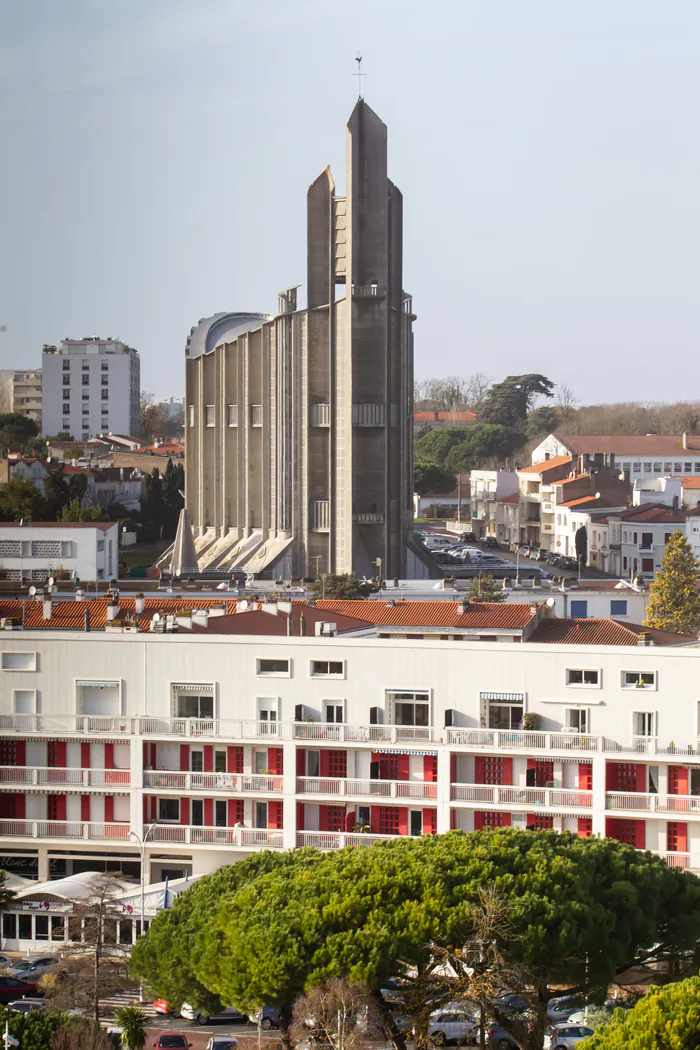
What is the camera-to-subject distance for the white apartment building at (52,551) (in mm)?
48625

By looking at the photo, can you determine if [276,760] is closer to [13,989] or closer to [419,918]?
[13,989]

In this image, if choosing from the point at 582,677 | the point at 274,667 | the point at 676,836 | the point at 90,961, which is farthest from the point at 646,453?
the point at 90,961

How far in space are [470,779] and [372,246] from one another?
1482 inches

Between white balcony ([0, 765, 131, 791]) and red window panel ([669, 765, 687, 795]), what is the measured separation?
696cm

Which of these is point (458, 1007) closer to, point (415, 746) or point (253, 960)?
point (253, 960)

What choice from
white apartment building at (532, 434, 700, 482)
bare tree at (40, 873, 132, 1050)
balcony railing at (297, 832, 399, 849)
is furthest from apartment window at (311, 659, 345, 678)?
white apartment building at (532, 434, 700, 482)

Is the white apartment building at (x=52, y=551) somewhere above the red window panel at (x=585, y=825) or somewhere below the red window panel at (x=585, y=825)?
above

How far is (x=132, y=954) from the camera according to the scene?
1791 centimetres

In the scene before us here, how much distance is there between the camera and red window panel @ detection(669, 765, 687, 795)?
69.8 feet

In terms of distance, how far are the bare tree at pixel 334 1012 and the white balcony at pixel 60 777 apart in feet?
24.0

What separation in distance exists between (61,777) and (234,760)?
2.38 m

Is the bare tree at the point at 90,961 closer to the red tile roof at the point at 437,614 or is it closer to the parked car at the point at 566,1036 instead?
the parked car at the point at 566,1036

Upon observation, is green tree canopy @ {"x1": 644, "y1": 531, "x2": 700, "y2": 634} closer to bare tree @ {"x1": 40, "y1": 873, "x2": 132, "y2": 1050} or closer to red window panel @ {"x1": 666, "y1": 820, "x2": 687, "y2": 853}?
red window panel @ {"x1": 666, "y1": 820, "x2": 687, "y2": 853}

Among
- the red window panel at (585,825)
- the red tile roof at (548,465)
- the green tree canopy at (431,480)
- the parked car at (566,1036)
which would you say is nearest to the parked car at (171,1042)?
the parked car at (566,1036)
